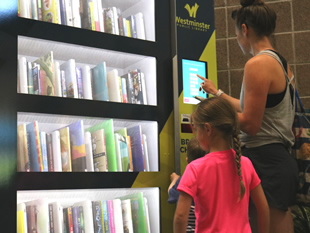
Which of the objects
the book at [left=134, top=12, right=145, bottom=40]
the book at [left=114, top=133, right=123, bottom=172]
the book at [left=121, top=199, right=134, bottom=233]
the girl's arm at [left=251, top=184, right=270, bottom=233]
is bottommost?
the book at [left=121, top=199, right=134, bottom=233]

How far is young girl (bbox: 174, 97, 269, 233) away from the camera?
6.11ft

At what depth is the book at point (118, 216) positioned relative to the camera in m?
2.89

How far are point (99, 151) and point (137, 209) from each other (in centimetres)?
45

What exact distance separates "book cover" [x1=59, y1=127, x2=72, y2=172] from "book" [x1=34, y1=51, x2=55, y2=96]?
25 cm

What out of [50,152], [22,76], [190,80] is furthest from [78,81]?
[190,80]

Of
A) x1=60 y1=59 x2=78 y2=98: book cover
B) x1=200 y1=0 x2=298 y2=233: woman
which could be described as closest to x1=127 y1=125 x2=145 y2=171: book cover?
x1=60 y1=59 x2=78 y2=98: book cover

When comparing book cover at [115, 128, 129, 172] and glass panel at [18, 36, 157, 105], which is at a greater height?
glass panel at [18, 36, 157, 105]

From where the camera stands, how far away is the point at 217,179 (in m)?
1.91

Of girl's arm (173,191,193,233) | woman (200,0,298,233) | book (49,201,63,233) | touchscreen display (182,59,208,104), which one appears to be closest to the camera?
girl's arm (173,191,193,233)

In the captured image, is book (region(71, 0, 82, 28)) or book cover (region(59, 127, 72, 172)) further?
book (region(71, 0, 82, 28))

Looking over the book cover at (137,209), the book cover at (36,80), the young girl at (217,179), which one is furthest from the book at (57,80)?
the young girl at (217,179)

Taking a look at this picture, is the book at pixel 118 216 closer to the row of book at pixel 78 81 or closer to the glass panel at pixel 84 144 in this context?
the glass panel at pixel 84 144

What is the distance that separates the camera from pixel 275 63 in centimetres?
225

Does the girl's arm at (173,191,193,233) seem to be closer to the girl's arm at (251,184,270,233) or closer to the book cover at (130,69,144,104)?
the girl's arm at (251,184,270,233)
